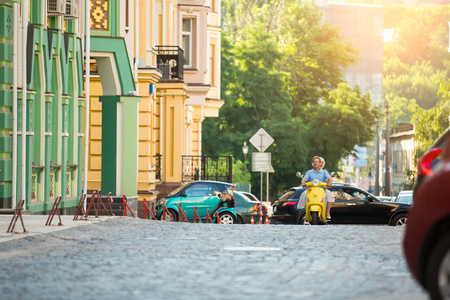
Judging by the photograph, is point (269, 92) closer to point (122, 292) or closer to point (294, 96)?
point (294, 96)

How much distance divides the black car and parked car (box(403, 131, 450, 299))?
708 inches

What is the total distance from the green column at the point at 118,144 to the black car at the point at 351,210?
14.1 feet

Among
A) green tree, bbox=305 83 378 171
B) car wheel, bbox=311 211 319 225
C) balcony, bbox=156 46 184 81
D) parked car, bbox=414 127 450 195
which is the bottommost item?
car wheel, bbox=311 211 319 225

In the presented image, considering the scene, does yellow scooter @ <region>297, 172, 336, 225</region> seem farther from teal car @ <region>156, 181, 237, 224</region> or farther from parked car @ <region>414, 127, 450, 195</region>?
parked car @ <region>414, 127, 450, 195</region>

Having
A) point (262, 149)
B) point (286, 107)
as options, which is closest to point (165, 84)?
point (262, 149)

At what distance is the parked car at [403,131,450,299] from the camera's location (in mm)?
Result: 6727

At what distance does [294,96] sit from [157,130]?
30.6 m

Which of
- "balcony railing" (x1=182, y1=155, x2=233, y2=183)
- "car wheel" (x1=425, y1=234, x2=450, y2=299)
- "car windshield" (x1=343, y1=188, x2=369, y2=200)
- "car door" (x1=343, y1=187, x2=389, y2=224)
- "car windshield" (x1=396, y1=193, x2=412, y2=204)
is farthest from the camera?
"balcony railing" (x1=182, y1=155, x2=233, y2=183)

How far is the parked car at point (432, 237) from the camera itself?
22.1 feet

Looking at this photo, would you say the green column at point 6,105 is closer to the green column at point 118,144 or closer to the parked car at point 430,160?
the green column at point 118,144

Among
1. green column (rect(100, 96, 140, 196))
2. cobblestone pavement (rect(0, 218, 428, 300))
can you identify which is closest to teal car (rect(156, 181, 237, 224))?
green column (rect(100, 96, 140, 196))

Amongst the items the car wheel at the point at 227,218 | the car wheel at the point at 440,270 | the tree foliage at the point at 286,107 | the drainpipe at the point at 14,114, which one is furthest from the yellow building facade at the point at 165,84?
the car wheel at the point at 440,270

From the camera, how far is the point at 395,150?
11575 cm

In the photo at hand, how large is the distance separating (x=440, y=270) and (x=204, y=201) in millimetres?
20549
